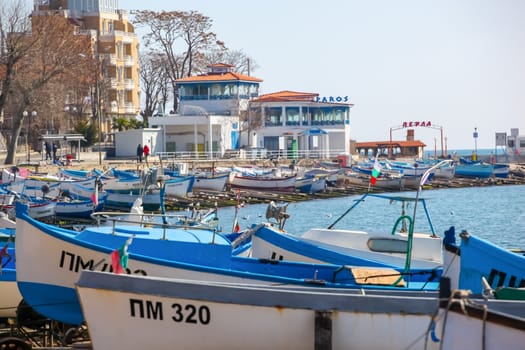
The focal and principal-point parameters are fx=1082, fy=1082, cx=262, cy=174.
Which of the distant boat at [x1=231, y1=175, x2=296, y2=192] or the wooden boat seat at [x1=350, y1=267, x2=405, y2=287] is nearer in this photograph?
the wooden boat seat at [x1=350, y1=267, x2=405, y2=287]

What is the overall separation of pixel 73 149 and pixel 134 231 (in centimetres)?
5391

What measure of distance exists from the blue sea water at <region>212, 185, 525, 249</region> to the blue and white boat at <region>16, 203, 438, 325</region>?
17.0 meters

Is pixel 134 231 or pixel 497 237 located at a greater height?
pixel 134 231

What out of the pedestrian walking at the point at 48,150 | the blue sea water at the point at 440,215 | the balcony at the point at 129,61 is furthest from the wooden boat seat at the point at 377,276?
the balcony at the point at 129,61

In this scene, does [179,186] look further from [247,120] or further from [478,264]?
[478,264]

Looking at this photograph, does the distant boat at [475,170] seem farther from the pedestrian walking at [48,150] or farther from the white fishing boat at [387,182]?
the pedestrian walking at [48,150]

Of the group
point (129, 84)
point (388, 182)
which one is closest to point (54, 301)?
point (388, 182)

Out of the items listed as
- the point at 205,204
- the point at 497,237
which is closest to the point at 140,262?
the point at 497,237

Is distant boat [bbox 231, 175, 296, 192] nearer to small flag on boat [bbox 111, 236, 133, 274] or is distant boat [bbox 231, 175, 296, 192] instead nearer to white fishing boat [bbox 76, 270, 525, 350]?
small flag on boat [bbox 111, 236, 133, 274]

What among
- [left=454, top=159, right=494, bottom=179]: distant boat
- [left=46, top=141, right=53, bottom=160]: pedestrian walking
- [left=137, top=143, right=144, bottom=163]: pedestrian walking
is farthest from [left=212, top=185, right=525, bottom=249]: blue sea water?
[left=46, top=141, right=53, bottom=160]: pedestrian walking

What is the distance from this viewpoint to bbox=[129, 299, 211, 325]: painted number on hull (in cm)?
1195

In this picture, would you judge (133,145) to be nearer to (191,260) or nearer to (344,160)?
(344,160)

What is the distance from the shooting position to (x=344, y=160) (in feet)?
245

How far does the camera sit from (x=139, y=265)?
1462 cm
